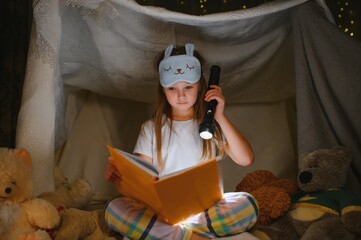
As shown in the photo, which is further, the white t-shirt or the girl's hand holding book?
the white t-shirt

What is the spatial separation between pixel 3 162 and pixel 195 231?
455 mm

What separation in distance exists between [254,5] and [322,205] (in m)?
0.89

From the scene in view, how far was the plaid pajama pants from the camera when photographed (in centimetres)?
119

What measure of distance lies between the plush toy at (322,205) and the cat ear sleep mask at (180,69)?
14.3 inches

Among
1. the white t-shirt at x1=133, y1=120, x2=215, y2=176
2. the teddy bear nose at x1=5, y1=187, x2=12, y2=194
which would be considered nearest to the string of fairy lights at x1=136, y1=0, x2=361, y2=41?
the white t-shirt at x1=133, y1=120, x2=215, y2=176

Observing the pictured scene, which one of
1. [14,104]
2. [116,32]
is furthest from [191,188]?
[14,104]

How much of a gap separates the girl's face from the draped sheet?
17cm

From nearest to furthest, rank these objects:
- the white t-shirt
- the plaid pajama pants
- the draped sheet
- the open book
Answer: the open book < the plaid pajama pants < the draped sheet < the white t-shirt

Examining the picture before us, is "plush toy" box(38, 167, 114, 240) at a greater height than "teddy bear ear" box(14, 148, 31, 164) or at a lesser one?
lesser

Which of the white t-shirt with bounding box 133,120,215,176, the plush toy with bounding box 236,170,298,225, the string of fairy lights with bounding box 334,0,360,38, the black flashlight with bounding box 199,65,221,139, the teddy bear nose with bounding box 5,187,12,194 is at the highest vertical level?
the string of fairy lights with bounding box 334,0,360,38

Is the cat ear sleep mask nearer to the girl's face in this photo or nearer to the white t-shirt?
the girl's face

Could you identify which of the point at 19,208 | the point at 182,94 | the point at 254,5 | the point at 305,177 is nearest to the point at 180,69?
the point at 182,94

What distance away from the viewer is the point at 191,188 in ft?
3.67

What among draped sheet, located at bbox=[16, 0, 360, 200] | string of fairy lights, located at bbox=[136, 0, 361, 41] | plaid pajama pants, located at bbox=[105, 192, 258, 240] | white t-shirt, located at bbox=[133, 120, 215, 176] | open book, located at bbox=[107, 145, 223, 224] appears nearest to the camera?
open book, located at bbox=[107, 145, 223, 224]
